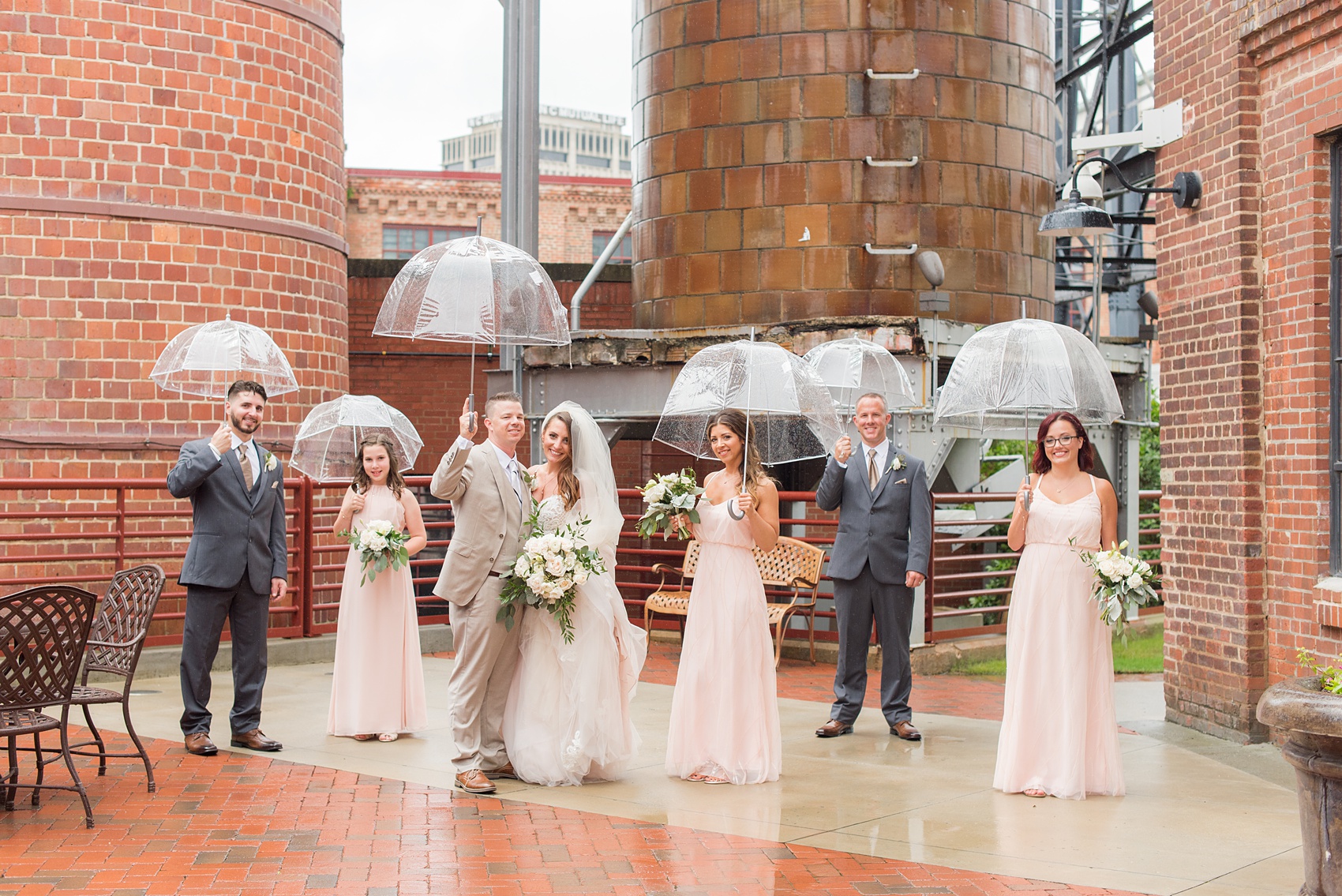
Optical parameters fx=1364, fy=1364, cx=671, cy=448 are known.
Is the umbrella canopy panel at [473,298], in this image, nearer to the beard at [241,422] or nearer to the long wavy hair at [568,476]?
the long wavy hair at [568,476]

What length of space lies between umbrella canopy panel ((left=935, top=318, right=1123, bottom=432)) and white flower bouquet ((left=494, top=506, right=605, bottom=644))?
92.1 inches

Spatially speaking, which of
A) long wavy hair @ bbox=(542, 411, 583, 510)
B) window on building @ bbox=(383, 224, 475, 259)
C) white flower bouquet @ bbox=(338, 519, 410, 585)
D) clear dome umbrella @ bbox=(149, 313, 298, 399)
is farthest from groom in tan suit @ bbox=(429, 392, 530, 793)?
window on building @ bbox=(383, 224, 475, 259)

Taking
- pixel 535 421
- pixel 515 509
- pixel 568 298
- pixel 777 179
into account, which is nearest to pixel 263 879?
pixel 515 509

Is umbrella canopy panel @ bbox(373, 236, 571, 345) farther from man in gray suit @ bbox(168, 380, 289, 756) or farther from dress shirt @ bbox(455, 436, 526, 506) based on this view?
man in gray suit @ bbox(168, 380, 289, 756)

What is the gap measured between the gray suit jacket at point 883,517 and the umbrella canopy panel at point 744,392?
282mm

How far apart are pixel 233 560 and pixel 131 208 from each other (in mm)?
5278

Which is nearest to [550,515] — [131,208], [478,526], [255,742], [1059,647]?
[478,526]

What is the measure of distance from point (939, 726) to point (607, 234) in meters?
35.1

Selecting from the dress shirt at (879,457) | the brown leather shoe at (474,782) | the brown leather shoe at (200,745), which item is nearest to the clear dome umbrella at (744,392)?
the dress shirt at (879,457)

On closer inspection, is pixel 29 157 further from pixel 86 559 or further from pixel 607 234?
pixel 607 234

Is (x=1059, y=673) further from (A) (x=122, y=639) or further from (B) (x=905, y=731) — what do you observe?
(A) (x=122, y=639)

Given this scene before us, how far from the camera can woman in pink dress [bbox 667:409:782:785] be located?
772cm

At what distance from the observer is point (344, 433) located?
1027 cm

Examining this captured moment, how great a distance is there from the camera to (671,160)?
596 inches
